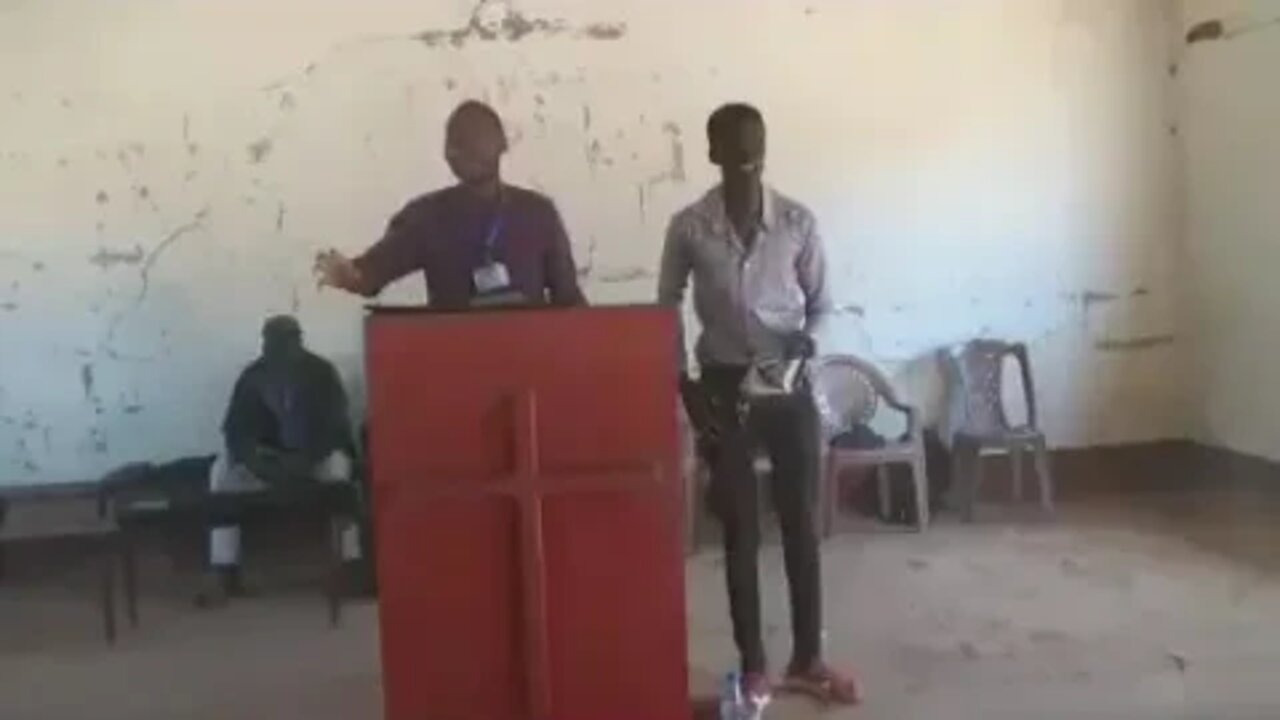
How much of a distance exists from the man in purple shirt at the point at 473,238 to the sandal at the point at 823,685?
1.16 meters

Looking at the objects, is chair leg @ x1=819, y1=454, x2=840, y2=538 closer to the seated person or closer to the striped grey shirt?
the seated person

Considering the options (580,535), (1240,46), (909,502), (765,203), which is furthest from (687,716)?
(1240,46)

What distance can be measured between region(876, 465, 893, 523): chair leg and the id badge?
3.35 m

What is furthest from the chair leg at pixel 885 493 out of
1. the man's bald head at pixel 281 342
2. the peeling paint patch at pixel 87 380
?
the peeling paint patch at pixel 87 380

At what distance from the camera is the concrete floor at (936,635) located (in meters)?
4.49

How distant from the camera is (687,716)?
3.43 m

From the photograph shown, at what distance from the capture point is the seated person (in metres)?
6.26

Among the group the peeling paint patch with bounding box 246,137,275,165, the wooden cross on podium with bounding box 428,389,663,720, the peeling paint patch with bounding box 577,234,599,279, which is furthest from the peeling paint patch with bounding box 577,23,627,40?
the wooden cross on podium with bounding box 428,389,663,720

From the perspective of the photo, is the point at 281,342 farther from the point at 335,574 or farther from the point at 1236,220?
the point at 1236,220

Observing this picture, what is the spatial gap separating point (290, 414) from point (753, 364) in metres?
2.62

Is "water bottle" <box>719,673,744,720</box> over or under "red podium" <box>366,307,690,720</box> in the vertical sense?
under

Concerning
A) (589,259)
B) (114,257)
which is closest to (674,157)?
(589,259)

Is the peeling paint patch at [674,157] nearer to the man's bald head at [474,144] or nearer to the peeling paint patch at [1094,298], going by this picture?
the peeling paint patch at [1094,298]

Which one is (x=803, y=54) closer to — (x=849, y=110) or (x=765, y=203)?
(x=849, y=110)
